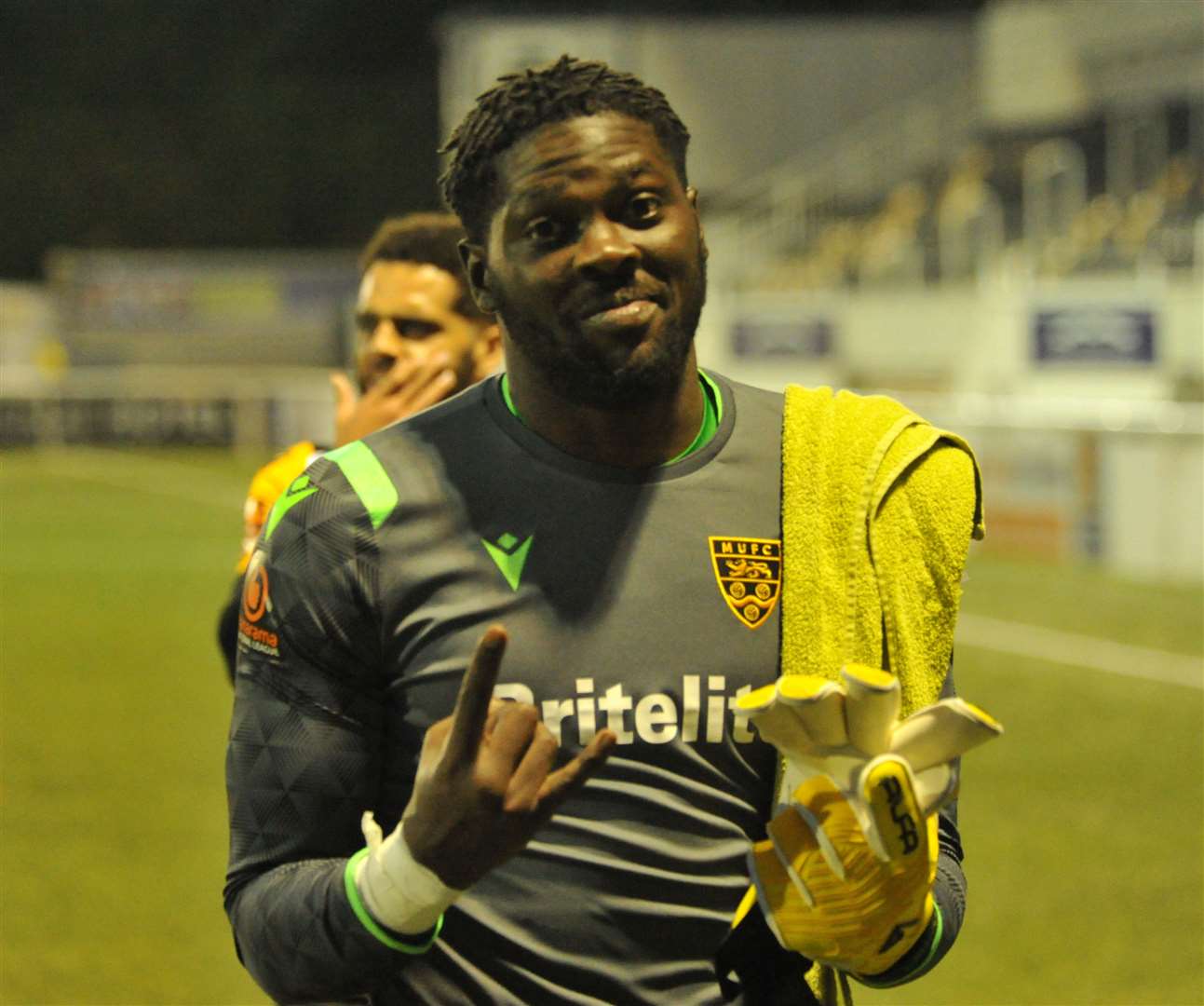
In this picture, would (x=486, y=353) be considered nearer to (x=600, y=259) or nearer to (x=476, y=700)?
(x=600, y=259)

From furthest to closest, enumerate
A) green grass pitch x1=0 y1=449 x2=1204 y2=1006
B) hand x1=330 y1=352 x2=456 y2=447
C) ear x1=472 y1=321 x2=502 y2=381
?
green grass pitch x1=0 y1=449 x2=1204 y2=1006, ear x1=472 y1=321 x2=502 y2=381, hand x1=330 y1=352 x2=456 y2=447

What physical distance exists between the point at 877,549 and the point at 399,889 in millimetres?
730

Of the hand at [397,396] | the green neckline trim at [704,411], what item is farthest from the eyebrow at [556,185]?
the hand at [397,396]

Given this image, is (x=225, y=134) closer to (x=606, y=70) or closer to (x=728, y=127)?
(x=728, y=127)

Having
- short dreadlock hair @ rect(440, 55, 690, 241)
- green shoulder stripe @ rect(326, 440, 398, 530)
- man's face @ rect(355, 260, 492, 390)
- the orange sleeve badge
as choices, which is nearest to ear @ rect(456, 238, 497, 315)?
short dreadlock hair @ rect(440, 55, 690, 241)

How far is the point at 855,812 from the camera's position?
2.15 metres

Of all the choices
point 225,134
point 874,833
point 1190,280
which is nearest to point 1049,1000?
point 874,833

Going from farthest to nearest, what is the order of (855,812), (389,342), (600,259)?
(389,342) < (600,259) < (855,812)

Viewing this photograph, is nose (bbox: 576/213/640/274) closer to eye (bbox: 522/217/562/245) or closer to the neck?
eye (bbox: 522/217/562/245)

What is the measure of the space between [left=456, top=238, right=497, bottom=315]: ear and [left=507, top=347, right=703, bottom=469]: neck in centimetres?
9

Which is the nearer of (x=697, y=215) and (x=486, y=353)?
(x=697, y=215)

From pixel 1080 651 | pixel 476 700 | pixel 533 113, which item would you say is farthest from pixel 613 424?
pixel 1080 651

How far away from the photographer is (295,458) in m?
4.42

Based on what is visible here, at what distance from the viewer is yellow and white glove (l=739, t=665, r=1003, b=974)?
80.6 inches
